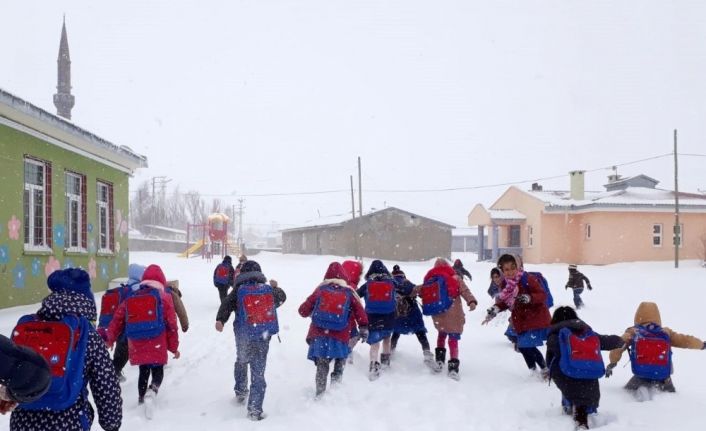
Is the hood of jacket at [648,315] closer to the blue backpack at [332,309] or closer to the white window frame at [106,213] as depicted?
the blue backpack at [332,309]

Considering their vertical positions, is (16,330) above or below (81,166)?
below

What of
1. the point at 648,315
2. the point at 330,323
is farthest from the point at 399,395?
the point at 648,315

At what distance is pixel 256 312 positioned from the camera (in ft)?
19.5

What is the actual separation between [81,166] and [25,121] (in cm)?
326

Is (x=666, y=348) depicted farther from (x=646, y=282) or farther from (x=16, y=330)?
(x=646, y=282)

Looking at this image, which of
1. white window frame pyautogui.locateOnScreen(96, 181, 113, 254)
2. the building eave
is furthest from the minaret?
white window frame pyautogui.locateOnScreen(96, 181, 113, 254)

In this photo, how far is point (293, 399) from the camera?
256 inches

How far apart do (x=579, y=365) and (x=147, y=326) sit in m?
4.17

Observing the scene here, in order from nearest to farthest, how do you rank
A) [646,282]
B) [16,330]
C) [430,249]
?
[16,330] < [646,282] < [430,249]

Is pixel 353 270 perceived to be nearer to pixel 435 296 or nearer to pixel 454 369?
A: pixel 435 296

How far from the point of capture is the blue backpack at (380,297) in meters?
7.77

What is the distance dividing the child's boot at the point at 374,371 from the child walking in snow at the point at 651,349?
288cm

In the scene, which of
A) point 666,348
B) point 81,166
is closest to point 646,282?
point 666,348

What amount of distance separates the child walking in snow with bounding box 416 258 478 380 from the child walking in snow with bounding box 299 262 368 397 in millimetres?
1481
